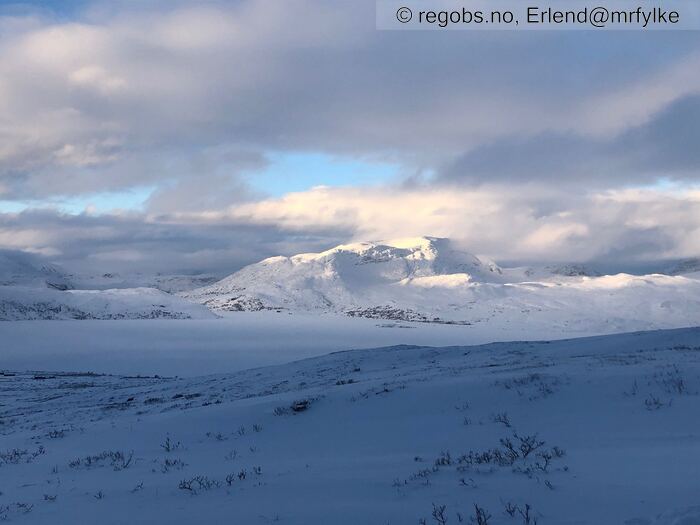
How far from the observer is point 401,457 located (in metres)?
10.2

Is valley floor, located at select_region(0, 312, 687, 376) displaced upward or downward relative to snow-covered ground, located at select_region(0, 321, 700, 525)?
downward

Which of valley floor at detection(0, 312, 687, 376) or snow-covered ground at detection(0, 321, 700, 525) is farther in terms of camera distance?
valley floor at detection(0, 312, 687, 376)

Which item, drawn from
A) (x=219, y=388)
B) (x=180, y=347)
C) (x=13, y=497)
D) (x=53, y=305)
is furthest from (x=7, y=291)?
(x=13, y=497)

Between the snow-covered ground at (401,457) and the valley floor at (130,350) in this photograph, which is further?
the valley floor at (130,350)

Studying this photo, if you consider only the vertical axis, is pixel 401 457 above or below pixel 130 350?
above

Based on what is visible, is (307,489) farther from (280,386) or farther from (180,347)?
(180,347)

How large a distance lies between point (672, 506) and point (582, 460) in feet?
7.93

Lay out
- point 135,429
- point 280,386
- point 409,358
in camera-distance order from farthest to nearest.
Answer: point 409,358 < point 280,386 < point 135,429

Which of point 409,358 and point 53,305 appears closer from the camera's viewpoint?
point 409,358

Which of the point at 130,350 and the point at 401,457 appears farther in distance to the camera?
the point at 130,350

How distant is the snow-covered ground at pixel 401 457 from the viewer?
22.8ft

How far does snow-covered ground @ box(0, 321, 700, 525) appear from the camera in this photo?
695 cm

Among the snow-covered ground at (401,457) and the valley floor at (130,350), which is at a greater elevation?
the snow-covered ground at (401,457)

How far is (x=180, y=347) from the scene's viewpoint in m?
102
